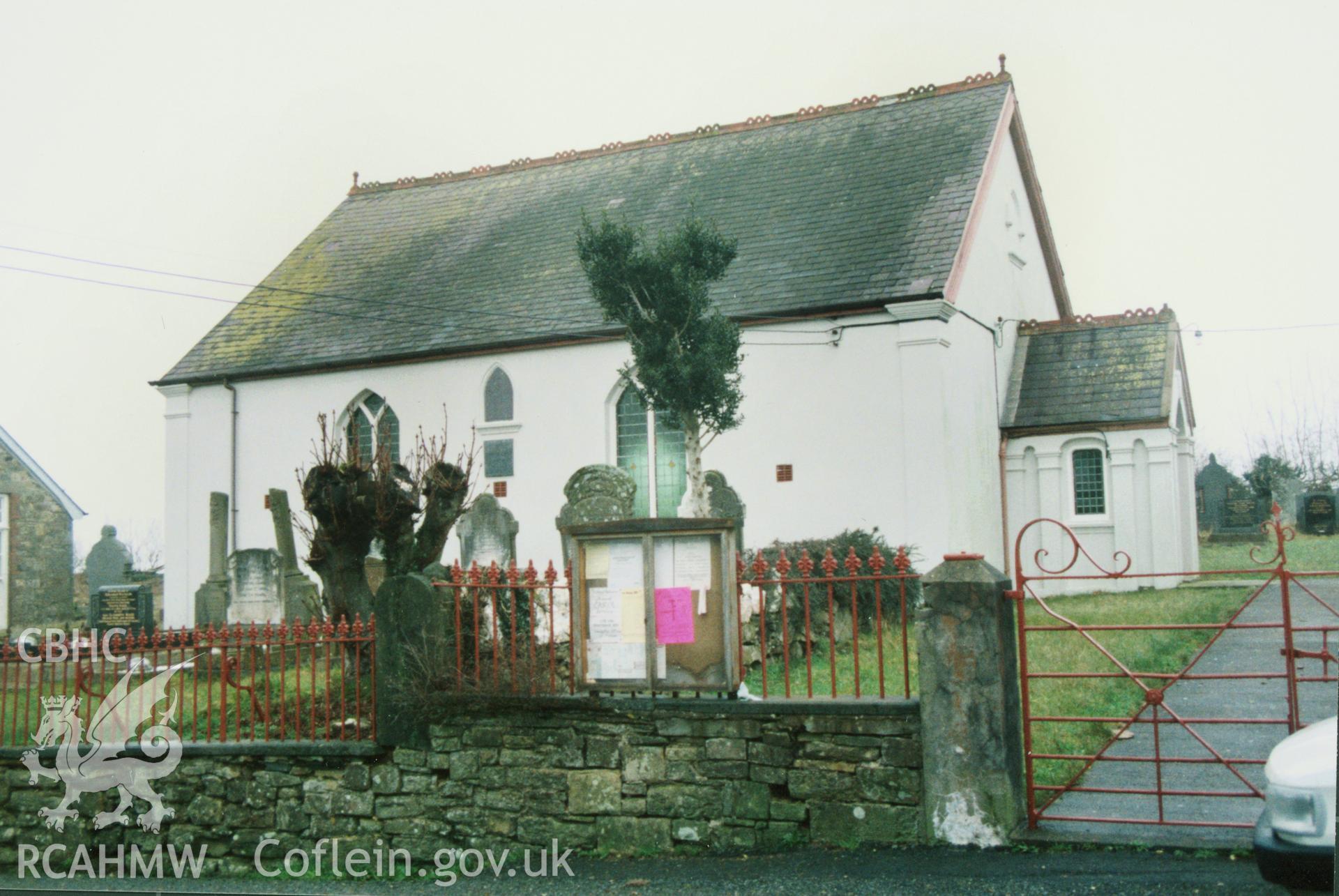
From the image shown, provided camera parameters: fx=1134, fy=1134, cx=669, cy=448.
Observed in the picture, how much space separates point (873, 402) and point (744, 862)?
12660mm

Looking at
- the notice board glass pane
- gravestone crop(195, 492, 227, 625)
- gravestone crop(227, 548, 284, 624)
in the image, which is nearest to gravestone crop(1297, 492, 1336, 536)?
gravestone crop(227, 548, 284, 624)

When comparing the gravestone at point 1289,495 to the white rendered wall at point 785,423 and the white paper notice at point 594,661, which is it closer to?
the white rendered wall at point 785,423

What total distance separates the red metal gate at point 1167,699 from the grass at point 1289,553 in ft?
11.2

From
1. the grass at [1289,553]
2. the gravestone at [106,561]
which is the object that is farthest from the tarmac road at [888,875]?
the gravestone at [106,561]

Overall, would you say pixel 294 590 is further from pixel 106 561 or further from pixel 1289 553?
pixel 1289 553

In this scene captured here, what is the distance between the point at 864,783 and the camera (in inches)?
280

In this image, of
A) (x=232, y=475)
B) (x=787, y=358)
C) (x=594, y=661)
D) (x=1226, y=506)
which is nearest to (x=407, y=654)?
(x=594, y=661)

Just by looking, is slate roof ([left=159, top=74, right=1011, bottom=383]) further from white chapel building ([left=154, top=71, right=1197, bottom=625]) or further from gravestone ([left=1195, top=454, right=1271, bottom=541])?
gravestone ([left=1195, top=454, right=1271, bottom=541])

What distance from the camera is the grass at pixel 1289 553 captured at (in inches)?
768

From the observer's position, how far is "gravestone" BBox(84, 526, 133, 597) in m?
24.7

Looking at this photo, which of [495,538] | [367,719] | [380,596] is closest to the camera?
[380,596]

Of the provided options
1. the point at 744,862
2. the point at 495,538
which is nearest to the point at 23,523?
the point at 495,538

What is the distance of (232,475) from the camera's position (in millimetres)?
24578

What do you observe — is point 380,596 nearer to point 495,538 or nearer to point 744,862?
point 744,862
